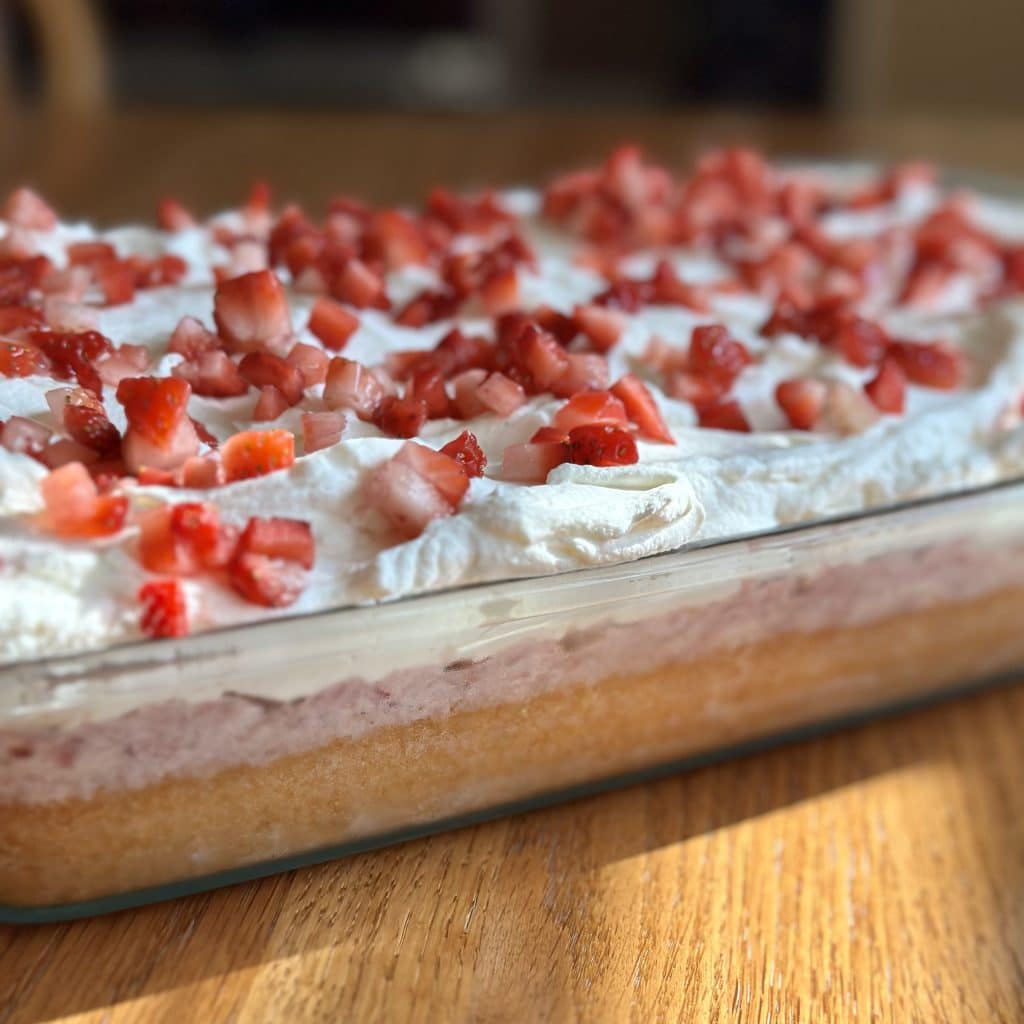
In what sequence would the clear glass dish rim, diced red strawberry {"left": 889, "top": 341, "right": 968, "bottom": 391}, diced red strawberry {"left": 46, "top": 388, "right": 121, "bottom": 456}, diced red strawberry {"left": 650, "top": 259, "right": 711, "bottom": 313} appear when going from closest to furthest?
the clear glass dish rim < diced red strawberry {"left": 46, "top": 388, "right": 121, "bottom": 456} < diced red strawberry {"left": 889, "top": 341, "right": 968, "bottom": 391} < diced red strawberry {"left": 650, "top": 259, "right": 711, "bottom": 313}

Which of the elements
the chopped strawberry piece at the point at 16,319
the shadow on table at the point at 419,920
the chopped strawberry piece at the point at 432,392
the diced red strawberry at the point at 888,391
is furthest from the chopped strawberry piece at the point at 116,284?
the diced red strawberry at the point at 888,391

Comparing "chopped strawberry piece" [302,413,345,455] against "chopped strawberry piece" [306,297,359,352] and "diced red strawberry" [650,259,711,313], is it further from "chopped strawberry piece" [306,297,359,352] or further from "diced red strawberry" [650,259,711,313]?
"diced red strawberry" [650,259,711,313]

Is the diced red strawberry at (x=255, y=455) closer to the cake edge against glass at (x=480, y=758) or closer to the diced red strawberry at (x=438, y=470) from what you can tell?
the diced red strawberry at (x=438, y=470)

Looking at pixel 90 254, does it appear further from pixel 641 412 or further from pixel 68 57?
pixel 68 57

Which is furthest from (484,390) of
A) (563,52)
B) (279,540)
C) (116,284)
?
(563,52)

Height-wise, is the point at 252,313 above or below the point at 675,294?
above

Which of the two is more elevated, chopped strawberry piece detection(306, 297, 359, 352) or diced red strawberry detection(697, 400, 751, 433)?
chopped strawberry piece detection(306, 297, 359, 352)

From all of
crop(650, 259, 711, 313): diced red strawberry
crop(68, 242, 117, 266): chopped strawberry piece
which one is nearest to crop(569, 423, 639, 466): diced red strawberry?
crop(650, 259, 711, 313): diced red strawberry
